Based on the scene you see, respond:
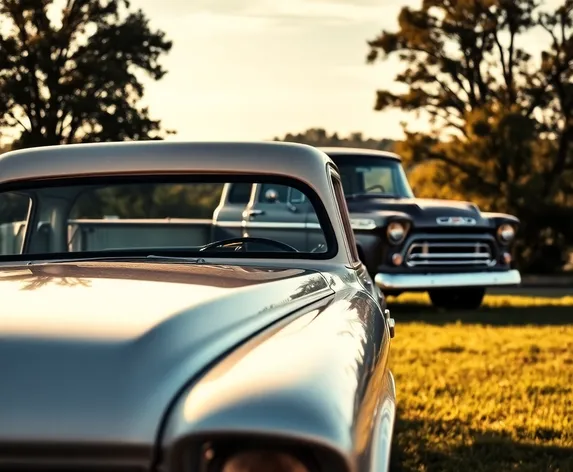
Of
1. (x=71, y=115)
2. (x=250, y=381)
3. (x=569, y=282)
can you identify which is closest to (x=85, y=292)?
(x=250, y=381)

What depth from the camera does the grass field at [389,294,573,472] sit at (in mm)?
4754

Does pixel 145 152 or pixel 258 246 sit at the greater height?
pixel 145 152

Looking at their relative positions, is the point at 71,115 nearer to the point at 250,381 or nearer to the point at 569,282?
the point at 569,282

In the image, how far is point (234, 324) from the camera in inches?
77.5

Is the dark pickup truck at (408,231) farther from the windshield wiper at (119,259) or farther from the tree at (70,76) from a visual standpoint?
the tree at (70,76)

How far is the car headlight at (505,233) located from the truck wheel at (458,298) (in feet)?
2.99

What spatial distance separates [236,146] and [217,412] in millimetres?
2250

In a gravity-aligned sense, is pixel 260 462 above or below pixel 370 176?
above

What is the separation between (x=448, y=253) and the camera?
11672 mm

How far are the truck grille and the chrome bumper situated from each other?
14cm

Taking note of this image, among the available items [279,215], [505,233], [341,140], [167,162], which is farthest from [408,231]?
[341,140]

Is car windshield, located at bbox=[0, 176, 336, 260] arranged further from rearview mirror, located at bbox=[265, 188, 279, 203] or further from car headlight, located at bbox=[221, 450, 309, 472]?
car headlight, located at bbox=[221, 450, 309, 472]

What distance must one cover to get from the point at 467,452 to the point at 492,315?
7042 millimetres

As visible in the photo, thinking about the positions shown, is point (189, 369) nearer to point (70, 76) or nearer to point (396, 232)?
point (396, 232)
